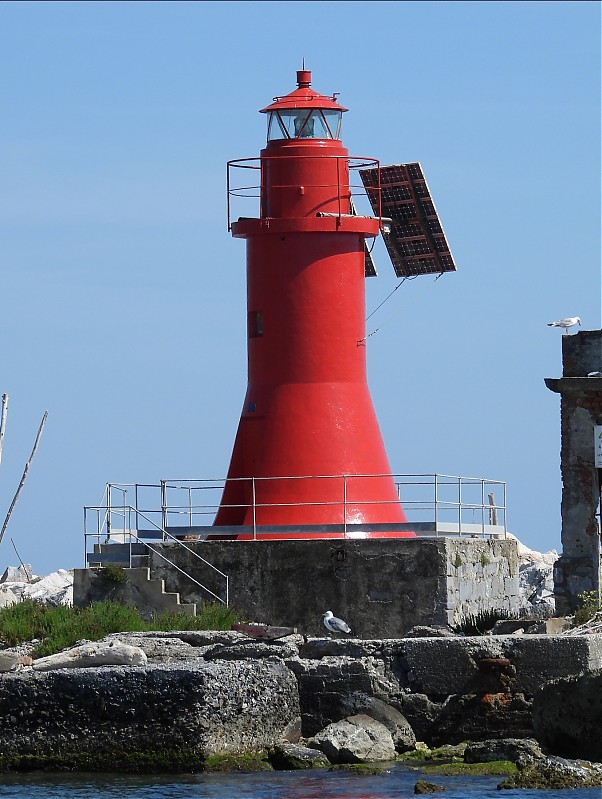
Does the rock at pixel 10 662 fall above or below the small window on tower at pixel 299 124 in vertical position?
below

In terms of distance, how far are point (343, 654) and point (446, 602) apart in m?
2.61

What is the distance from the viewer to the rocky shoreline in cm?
1844

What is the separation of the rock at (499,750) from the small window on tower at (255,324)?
771 cm

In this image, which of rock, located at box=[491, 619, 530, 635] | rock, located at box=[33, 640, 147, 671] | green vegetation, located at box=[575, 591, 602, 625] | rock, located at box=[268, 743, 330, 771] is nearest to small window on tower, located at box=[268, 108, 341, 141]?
green vegetation, located at box=[575, 591, 602, 625]

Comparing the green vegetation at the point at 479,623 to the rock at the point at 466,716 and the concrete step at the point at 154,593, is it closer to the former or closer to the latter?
the rock at the point at 466,716

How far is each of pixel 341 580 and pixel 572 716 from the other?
5.09 m

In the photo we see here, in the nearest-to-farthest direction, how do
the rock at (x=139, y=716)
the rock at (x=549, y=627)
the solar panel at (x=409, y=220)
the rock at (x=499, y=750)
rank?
1. the rock at (x=499, y=750)
2. the rock at (x=139, y=716)
3. the rock at (x=549, y=627)
4. the solar panel at (x=409, y=220)

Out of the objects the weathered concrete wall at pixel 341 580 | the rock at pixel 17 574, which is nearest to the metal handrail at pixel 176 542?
the weathered concrete wall at pixel 341 580

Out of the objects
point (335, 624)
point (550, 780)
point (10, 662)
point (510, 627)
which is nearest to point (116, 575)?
point (10, 662)

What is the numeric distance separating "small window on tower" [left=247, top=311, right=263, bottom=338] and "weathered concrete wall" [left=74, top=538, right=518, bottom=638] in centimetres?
305

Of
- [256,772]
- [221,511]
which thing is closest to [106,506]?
[221,511]

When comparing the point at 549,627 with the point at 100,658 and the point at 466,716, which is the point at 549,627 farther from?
the point at 100,658

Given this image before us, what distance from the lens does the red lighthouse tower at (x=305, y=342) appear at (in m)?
24.1

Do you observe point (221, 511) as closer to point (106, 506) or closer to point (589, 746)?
point (106, 506)
